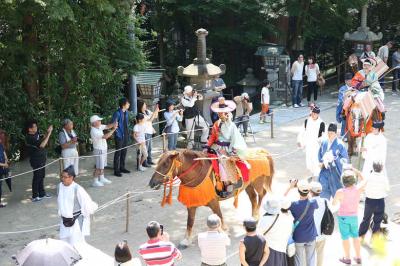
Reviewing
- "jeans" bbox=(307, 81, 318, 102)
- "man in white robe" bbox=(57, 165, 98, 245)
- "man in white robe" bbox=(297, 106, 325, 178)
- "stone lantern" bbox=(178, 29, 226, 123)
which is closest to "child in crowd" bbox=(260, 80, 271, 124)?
"stone lantern" bbox=(178, 29, 226, 123)

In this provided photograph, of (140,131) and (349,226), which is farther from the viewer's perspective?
(140,131)

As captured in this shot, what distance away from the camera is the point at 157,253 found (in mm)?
6742

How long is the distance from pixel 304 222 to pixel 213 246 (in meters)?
1.23

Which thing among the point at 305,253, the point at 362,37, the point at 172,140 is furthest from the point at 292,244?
the point at 362,37

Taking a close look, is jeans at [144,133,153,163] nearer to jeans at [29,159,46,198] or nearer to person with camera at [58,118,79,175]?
person with camera at [58,118,79,175]

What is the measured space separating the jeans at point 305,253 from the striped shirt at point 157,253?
183 centimetres

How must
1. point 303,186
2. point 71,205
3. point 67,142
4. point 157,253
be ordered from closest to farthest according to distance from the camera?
point 157,253 < point 303,186 < point 71,205 < point 67,142

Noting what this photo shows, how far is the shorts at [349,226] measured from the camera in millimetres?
8625

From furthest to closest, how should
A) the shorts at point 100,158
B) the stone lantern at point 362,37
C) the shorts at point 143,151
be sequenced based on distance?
the stone lantern at point 362,37
the shorts at point 143,151
the shorts at point 100,158

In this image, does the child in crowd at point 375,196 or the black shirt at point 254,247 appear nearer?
the black shirt at point 254,247

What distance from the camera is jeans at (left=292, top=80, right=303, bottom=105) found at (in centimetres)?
1917

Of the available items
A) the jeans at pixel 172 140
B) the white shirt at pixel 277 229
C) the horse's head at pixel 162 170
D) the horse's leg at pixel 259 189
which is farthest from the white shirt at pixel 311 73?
the white shirt at pixel 277 229

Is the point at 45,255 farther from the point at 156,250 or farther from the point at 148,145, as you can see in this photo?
the point at 148,145

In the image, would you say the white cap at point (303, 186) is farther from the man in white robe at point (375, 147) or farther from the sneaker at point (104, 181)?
the sneaker at point (104, 181)
